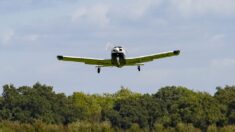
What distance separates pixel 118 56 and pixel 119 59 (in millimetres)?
316

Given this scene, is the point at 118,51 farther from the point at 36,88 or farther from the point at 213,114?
the point at 36,88

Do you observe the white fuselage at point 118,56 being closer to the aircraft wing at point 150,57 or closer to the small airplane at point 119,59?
the small airplane at point 119,59

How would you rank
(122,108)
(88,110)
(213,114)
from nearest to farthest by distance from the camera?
(213,114) < (122,108) < (88,110)

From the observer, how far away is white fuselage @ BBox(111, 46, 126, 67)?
249ft

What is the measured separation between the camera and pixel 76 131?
3406 inches

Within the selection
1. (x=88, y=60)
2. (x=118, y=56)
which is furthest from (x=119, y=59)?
(x=88, y=60)

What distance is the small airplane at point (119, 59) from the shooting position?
7606 cm

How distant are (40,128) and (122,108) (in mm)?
89981

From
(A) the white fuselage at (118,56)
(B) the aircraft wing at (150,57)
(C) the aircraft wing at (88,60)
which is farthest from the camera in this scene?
(B) the aircraft wing at (150,57)

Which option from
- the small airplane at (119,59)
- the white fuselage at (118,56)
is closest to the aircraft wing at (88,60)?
the small airplane at (119,59)

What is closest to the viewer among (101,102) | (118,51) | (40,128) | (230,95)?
(118,51)

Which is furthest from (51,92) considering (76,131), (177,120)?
(76,131)

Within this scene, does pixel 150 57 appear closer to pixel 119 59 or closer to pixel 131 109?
pixel 119 59

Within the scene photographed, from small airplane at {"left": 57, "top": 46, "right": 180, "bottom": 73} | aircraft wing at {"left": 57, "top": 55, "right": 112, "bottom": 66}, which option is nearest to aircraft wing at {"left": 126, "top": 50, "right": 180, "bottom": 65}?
small airplane at {"left": 57, "top": 46, "right": 180, "bottom": 73}
